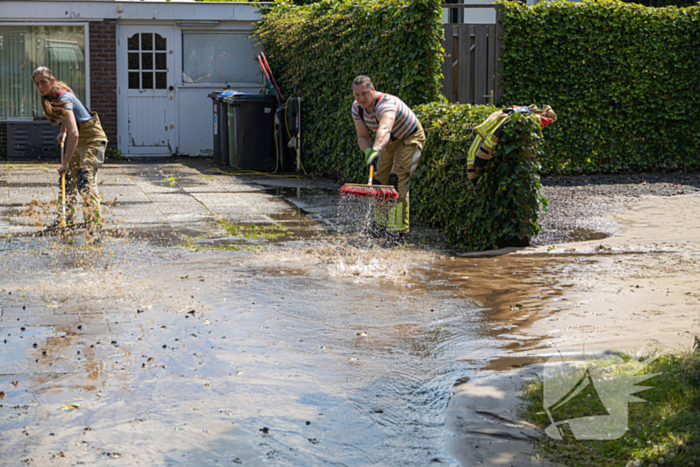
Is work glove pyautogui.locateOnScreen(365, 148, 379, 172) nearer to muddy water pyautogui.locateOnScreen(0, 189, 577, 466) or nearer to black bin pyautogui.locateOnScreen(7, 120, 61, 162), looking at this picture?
muddy water pyautogui.locateOnScreen(0, 189, 577, 466)

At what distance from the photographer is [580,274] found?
6.76m

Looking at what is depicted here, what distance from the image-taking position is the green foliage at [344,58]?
10352 millimetres

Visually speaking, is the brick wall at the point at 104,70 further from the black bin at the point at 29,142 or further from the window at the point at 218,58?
the window at the point at 218,58

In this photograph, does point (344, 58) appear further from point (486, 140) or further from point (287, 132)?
point (486, 140)

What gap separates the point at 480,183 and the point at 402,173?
0.87 metres

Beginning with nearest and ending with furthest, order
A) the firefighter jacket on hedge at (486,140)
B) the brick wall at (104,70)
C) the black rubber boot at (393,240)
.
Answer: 1. the firefighter jacket on hedge at (486,140)
2. the black rubber boot at (393,240)
3. the brick wall at (104,70)

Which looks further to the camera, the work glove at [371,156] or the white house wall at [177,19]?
the white house wall at [177,19]

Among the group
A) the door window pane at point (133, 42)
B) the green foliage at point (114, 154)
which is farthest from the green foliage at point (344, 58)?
Answer: the green foliage at point (114, 154)

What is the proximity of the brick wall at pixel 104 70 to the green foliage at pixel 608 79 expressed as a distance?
9115 mm

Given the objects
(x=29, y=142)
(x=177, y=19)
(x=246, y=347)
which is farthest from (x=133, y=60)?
(x=246, y=347)

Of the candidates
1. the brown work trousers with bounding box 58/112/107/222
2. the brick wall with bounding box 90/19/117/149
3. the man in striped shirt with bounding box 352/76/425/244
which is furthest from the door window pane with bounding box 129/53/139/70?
the man in striped shirt with bounding box 352/76/425/244

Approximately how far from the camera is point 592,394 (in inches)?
150

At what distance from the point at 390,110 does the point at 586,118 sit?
691 centimetres

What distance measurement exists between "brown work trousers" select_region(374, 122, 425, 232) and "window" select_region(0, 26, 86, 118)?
11725 millimetres
